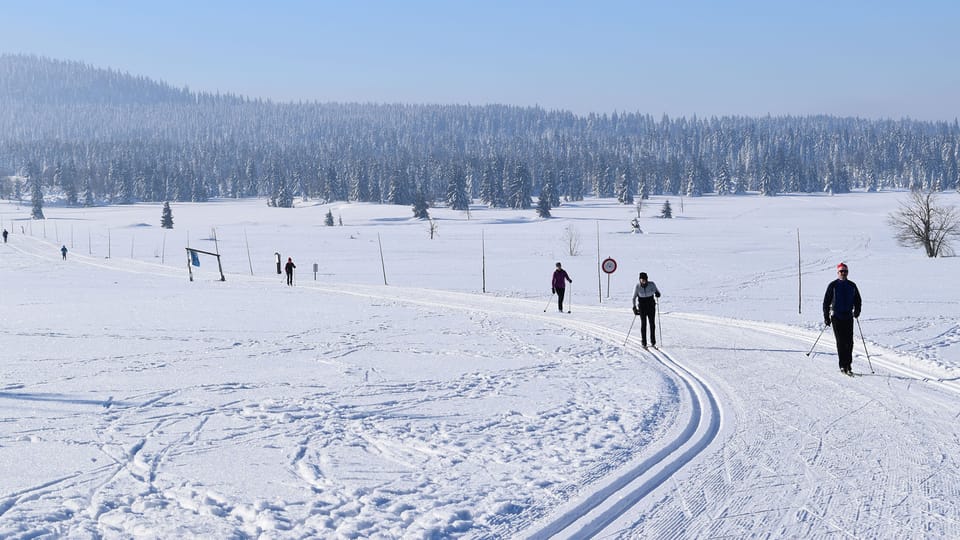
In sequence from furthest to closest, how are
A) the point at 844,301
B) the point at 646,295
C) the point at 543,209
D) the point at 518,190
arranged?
1. the point at 518,190
2. the point at 543,209
3. the point at 646,295
4. the point at 844,301

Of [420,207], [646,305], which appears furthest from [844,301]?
[420,207]

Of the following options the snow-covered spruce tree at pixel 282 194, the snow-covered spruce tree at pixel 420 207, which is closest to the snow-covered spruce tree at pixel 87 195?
the snow-covered spruce tree at pixel 282 194

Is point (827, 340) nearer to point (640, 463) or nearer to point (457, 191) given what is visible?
point (640, 463)

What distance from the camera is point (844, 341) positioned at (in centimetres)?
1222

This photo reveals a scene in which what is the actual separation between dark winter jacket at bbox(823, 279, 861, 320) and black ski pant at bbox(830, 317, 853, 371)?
8 cm

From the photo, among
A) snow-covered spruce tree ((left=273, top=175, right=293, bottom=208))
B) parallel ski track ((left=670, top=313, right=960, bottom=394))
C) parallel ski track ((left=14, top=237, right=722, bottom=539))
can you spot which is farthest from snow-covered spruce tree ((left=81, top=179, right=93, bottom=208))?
parallel ski track ((left=670, top=313, right=960, bottom=394))

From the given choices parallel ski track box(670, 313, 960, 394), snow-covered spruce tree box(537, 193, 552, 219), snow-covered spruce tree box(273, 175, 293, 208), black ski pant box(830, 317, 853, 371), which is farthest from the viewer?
snow-covered spruce tree box(273, 175, 293, 208)

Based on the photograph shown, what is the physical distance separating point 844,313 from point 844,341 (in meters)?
0.44

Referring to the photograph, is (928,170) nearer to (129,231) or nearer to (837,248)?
(837,248)

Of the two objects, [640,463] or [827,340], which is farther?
[827,340]

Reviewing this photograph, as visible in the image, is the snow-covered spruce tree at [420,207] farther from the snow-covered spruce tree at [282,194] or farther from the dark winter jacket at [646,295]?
the dark winter jacket at [646,295]

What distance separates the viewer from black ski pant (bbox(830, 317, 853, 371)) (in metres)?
12.1

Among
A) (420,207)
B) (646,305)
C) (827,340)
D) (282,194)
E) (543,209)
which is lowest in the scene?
(827,340)

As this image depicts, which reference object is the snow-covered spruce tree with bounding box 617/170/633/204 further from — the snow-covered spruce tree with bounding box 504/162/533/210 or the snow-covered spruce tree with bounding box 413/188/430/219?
the snow-covered spruce tree with bounding box 413/188/430/219
